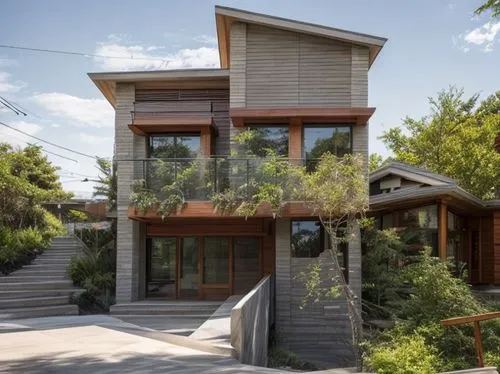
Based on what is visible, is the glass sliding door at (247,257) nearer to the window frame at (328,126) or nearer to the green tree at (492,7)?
the window frame at (328,126)

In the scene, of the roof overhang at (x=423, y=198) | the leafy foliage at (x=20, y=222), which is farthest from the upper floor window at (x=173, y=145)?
the roof overhang at (x=423, y=198)

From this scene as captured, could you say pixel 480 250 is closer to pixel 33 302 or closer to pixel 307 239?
pixel 307 239

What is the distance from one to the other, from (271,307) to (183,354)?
20.8 ft

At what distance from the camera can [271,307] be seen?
13.6 metres

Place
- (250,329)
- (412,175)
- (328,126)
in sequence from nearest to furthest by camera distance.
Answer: (250,329) < (328,126) < (412,175)

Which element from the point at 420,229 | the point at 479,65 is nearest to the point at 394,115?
the point at 479,65

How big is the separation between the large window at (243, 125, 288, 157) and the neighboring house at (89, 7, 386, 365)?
0.03 metres

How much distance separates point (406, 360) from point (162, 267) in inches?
364

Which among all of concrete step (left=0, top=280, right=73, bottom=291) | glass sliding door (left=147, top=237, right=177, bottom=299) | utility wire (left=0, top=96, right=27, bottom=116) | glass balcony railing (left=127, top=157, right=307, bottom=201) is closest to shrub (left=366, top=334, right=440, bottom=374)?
glass balcony railing (left=127, top=157, right=307, bottom=201)

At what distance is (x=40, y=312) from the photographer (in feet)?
42.5

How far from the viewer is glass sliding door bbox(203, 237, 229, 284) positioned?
613 inches

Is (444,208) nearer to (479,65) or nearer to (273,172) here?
(273,172)

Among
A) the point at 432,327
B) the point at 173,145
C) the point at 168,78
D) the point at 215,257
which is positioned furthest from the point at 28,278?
the point at 432,327

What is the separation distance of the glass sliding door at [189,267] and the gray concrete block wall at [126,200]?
1.31 m
